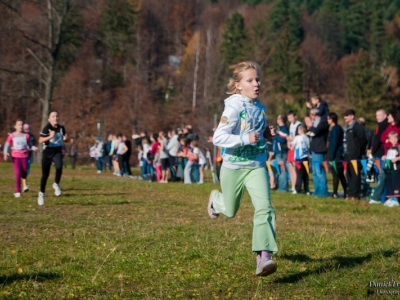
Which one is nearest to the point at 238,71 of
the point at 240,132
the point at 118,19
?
the point at 240,132

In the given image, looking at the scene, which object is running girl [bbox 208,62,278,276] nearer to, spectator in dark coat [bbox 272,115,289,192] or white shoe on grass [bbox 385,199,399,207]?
white shoe on grass [bbox 385,199,399,207]

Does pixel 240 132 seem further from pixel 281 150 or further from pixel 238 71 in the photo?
pixel 281 150

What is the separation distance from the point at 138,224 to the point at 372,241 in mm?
3767

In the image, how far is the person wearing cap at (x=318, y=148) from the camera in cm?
1930

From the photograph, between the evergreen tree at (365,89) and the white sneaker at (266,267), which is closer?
the white sneaker at (266,267)

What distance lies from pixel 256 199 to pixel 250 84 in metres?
1.24

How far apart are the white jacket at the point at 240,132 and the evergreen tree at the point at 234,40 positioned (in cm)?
7800

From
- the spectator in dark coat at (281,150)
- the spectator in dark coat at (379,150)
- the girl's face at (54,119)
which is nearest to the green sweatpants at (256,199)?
the girl's face at (54,119)

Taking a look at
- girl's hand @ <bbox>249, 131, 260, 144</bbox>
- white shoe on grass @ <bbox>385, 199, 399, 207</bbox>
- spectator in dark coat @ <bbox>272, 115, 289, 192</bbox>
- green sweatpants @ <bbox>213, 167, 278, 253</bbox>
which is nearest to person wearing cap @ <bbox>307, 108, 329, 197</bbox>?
spectator in dark coat @ <bbox>272, 115, 289, 192</bbox>

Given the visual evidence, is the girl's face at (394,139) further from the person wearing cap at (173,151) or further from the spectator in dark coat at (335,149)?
the person wearing cap at (173,151)

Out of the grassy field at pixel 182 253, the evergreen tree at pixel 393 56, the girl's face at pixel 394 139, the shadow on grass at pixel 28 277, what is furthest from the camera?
the evergreen tree at pixel 393 56

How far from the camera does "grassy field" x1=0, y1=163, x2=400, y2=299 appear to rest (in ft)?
22.6

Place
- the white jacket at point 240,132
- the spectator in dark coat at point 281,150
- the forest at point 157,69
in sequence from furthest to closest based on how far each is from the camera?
the forest at point 157,69
the spectator in dark coat at point 281,150
the white jacket at point 240,132

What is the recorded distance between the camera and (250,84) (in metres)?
7.91
